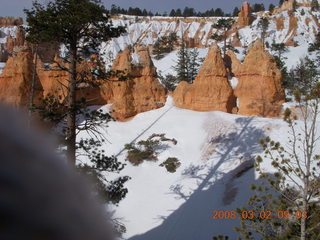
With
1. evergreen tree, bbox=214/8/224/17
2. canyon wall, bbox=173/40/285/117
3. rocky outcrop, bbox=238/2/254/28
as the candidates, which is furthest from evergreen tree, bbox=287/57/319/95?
evergreen tree, bbox=214/8/224/17

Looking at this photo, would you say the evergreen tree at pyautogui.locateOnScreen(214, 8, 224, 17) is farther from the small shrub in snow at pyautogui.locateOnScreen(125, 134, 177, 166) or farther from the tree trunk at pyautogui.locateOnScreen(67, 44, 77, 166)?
the tree trunk at pyautogui.locateOnScreen(67, 44, 77, 166)

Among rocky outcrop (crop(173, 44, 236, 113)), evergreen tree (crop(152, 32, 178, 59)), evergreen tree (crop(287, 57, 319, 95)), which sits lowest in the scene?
rocky outcrop (crop(173, 44, 236, 113))

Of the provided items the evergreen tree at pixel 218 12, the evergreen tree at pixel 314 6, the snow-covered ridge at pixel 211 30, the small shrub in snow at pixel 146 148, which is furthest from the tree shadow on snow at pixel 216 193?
the evergreen tree at pixel 218 12

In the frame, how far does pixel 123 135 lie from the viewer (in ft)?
70.2

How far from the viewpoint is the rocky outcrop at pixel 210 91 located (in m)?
→ 23.1

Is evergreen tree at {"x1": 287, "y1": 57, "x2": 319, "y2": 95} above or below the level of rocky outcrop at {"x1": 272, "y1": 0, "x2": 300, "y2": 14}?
below

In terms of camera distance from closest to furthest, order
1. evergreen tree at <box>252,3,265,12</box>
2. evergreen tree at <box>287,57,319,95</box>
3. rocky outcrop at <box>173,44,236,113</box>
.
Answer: rocky outcrop at <box>173,44,236,113</box>, evergreen tree at <box>287,57,319,95</box>, evergreen tree at <box>252,3,265,12</box>

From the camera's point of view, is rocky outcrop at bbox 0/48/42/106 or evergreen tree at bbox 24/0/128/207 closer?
evergreen tree at bbox 24/0/128/207

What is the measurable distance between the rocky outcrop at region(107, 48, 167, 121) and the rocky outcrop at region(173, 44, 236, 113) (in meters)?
2.17

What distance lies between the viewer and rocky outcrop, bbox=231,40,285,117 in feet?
75.0

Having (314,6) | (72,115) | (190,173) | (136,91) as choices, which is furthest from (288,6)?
(72,115)

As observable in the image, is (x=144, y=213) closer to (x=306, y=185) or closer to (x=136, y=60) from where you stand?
(x=306, y=185)

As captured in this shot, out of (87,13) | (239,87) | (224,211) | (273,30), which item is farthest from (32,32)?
(273,30)

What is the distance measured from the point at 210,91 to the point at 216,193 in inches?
452
